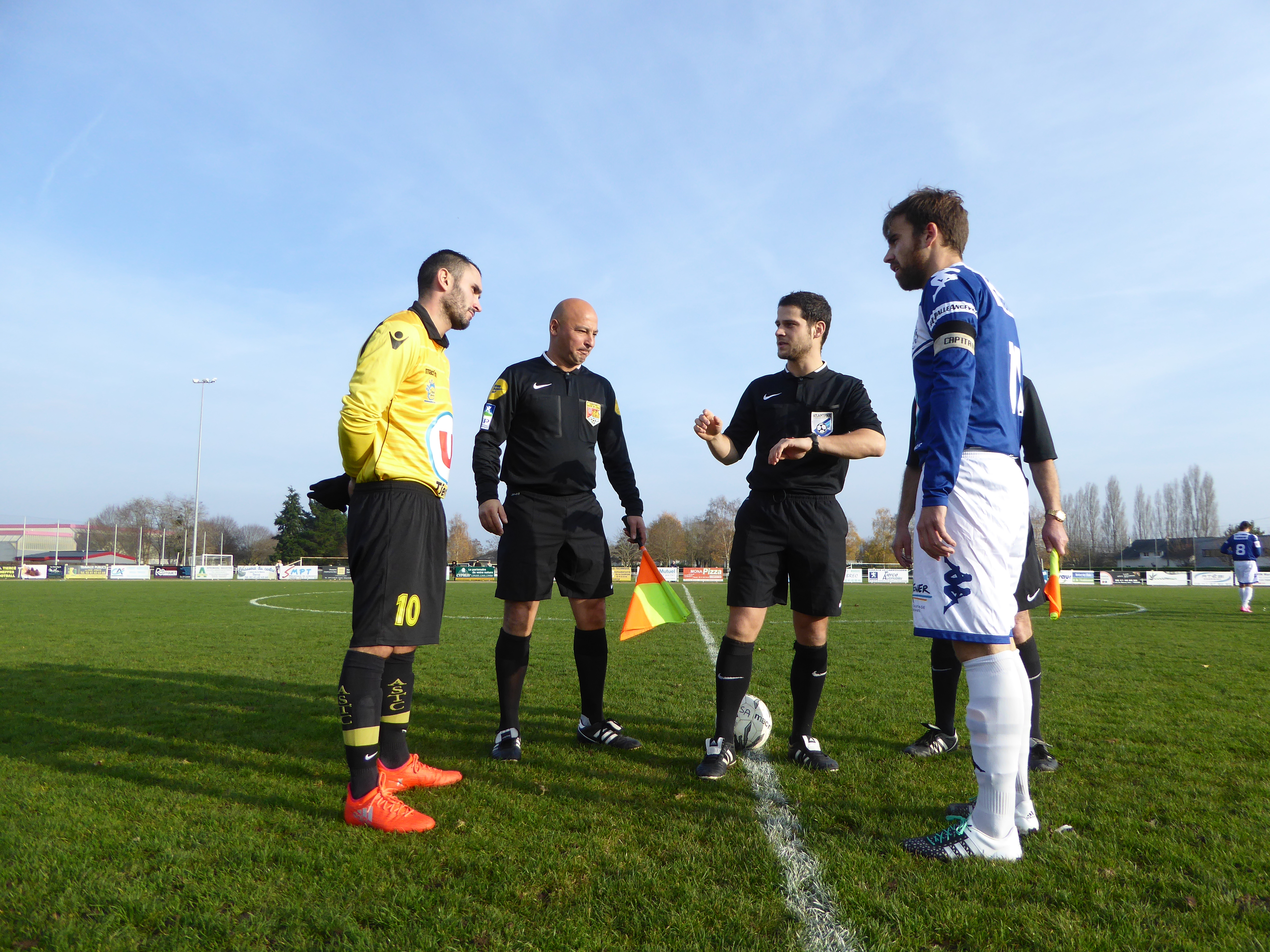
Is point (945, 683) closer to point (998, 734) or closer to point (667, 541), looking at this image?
point (998, 734)

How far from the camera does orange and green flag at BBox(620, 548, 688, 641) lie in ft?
13.9

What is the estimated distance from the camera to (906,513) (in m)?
3.52

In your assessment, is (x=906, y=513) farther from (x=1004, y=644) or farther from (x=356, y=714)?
(x=356, y=714)

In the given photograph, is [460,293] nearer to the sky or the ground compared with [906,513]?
nearer to the sky

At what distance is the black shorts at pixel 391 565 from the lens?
3059mm

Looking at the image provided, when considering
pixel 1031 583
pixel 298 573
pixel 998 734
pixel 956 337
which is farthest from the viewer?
pixel 298 573

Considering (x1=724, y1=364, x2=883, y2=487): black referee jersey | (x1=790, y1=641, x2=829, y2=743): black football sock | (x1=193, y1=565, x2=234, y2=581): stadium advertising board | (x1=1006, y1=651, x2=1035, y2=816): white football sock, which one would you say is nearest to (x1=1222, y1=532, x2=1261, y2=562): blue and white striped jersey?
(x1=724, y1=364, x2=883, y2=487): black referee jersey

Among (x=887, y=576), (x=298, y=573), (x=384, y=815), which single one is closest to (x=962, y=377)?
(x=384, y=815)

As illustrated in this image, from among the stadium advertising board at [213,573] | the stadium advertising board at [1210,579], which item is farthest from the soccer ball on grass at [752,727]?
the stadium advertising board at [1210,579]

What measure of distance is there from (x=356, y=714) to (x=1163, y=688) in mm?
6503

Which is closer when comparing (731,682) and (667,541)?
(731,682)

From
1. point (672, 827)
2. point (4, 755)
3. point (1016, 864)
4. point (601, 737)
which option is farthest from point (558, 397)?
point (4, 755)

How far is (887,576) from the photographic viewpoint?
A: 4753cm

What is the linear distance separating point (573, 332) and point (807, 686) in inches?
94.6
